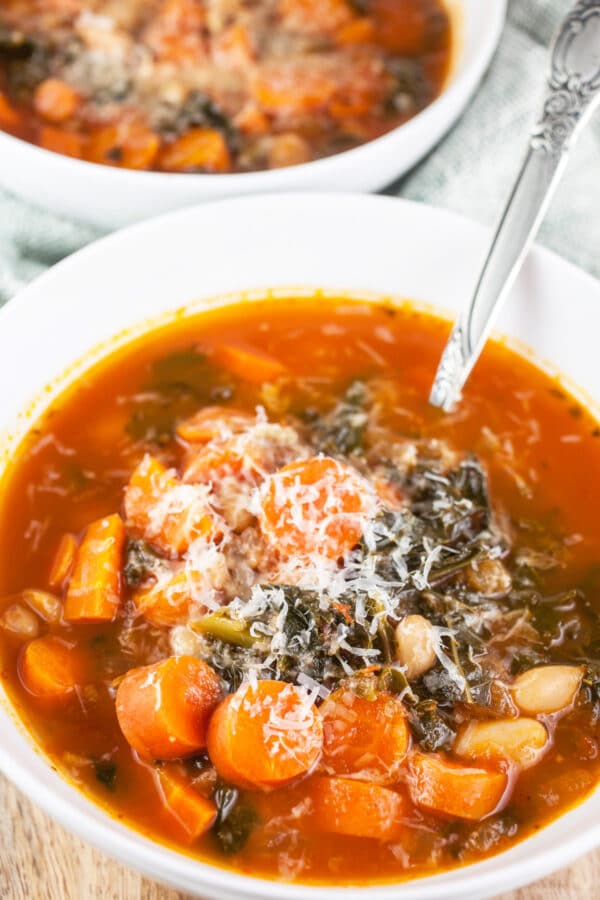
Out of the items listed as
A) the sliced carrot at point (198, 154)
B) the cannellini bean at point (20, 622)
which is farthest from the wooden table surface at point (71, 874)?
the sliced carrot at point (198, 154)

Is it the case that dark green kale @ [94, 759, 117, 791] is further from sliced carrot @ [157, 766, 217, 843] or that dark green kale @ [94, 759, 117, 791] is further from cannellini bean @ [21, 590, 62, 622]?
cannellini bean @ [21, 590, 62, 622]

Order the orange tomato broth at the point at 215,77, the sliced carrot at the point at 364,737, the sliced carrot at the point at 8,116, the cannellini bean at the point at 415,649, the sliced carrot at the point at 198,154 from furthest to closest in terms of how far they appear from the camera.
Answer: the sliced carrot at the point at 8,116 < the orange tomato broth at the point at 215,77 < the sliced carrot at the point at 198,154 < the cannellini bean at the point at 415,649 < the sliced carrot at the point at 364,737

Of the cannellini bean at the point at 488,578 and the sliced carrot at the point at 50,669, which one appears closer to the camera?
the sliced carrot at the point at 50,669

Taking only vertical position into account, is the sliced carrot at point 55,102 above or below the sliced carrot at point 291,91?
below

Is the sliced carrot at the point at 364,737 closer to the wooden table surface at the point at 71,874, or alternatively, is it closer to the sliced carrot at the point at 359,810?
the sliced carrot at the point at 359,810

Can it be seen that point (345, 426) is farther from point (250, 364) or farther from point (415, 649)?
point (415, 649)

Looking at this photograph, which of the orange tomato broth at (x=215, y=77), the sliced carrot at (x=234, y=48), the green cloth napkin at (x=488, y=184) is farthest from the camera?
the sliced carrot at (x=234, y=48)
